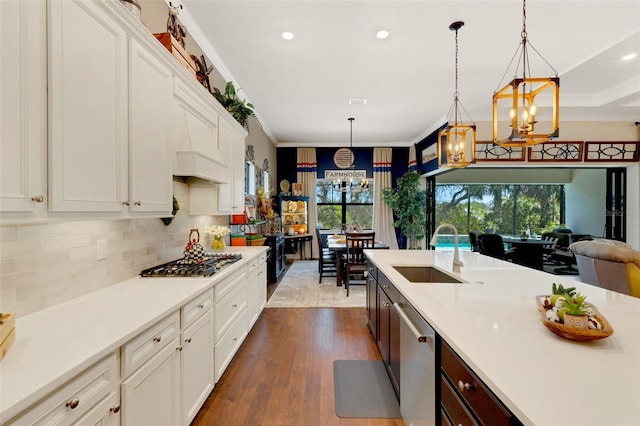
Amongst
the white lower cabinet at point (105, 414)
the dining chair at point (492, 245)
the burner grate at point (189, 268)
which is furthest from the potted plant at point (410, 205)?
the white lower cabinet at point (105, 414)

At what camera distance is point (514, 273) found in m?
2.08

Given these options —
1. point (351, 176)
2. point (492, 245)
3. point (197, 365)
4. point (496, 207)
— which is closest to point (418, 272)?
point (197, 365)

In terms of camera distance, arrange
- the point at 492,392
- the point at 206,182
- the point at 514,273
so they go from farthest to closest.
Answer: the point at 206,182 < the point at 514,273 < the point at 492,392

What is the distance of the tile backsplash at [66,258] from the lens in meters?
1.19

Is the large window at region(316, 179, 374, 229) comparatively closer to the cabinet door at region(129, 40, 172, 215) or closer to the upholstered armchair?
the upholstered armchair

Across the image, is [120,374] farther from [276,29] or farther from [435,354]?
[276,29]

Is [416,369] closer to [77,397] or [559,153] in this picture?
[77,397]

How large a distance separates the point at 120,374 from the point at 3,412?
0.47m

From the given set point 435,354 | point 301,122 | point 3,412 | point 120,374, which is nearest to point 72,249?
point 120,374

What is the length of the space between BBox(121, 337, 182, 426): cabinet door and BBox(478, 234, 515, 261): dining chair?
5.75 metres

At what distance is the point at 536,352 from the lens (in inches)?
36.8

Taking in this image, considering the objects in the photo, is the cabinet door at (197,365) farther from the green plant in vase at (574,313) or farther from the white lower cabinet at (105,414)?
the green plant in vase at (574,313)

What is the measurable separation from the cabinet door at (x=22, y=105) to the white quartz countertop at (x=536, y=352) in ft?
5.35

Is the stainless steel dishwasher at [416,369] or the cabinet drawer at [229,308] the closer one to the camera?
the stainless steel dishwasher at [416,369]
